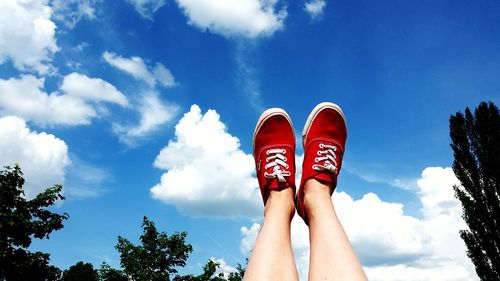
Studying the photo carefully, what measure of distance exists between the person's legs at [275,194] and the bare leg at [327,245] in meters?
0.13

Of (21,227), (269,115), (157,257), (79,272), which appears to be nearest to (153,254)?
(157,257)

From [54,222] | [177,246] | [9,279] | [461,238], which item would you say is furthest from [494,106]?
[9,279]

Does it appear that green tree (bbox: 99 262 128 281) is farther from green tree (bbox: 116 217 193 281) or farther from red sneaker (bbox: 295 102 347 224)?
red sneaker (bbox: 295 102 347 224)

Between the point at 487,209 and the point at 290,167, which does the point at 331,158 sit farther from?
the point at 487,209

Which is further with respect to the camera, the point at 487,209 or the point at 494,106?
the point at 494,106

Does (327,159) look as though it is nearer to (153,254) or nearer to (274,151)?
(274,151)

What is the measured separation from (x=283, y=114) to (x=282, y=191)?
802mm

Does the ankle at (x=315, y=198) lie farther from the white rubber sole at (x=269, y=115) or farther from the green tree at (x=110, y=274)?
the green tree at (x=110, y=274)

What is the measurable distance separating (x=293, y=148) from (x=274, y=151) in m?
0.19

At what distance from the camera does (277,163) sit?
2.79m

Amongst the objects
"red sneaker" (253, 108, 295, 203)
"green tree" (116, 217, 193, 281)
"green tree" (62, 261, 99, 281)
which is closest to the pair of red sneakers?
"red sneaker" (253, 108, 295, 203)

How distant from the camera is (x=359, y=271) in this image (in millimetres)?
1729

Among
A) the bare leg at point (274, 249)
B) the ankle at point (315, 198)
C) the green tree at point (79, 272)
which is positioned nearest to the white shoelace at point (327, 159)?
the ankle at point (315, 198)

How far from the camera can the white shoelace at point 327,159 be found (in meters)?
2.61
